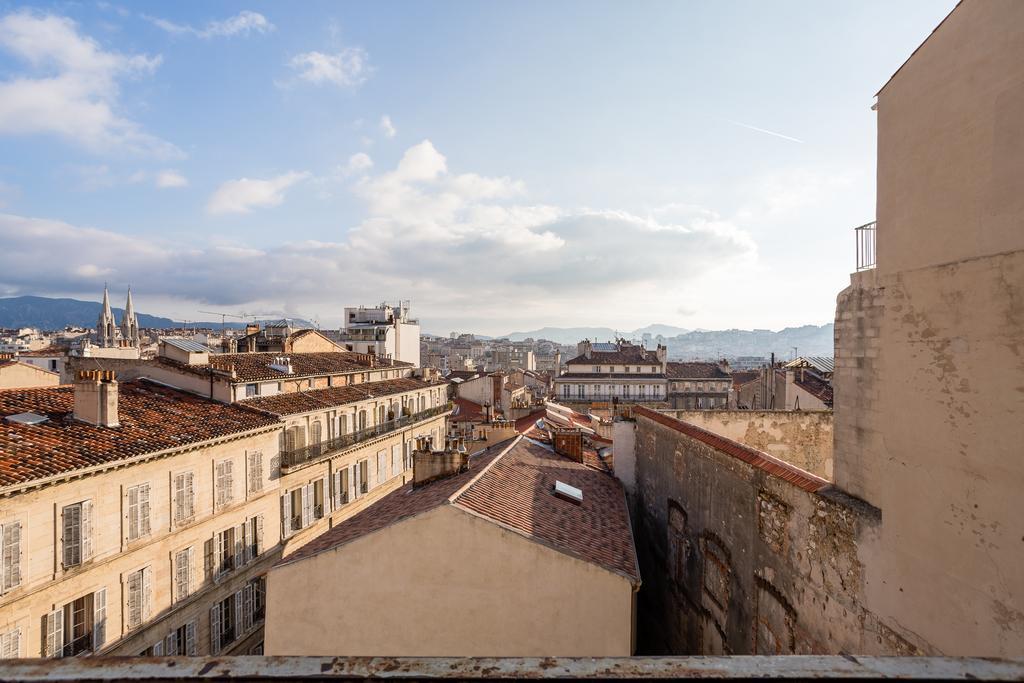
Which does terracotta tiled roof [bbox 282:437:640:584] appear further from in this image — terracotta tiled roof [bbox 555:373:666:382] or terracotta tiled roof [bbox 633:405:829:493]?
terracotta tiled roof [bbox 555:373:666:382]

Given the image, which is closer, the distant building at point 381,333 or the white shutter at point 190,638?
the white shutter at point 190,638

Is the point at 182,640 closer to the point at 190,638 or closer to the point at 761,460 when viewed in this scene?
the point at 190,638

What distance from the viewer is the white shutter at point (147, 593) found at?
18453 mm

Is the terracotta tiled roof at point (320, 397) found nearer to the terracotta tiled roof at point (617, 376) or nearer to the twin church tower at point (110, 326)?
the terracotta tiled roof at point (617, 376)

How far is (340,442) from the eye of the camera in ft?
101

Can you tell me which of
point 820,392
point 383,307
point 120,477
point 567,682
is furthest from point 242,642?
point 383,307

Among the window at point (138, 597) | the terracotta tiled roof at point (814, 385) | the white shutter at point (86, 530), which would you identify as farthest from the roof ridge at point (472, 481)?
the terracotta tiled roof at point (814, 385)

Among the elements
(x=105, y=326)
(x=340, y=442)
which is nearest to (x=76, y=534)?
(x=340, y=442)

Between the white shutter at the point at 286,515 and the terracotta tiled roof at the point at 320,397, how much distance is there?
13.3ft

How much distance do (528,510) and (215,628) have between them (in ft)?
52.9

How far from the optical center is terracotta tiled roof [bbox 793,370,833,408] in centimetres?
3841

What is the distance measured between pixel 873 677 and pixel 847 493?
8.53 metres

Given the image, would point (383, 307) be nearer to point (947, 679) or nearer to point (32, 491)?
point (32, 491)

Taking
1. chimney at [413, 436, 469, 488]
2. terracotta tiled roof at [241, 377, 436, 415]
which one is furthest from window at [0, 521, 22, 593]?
terracotta tiled roof at [241, 377, 436, 415]
